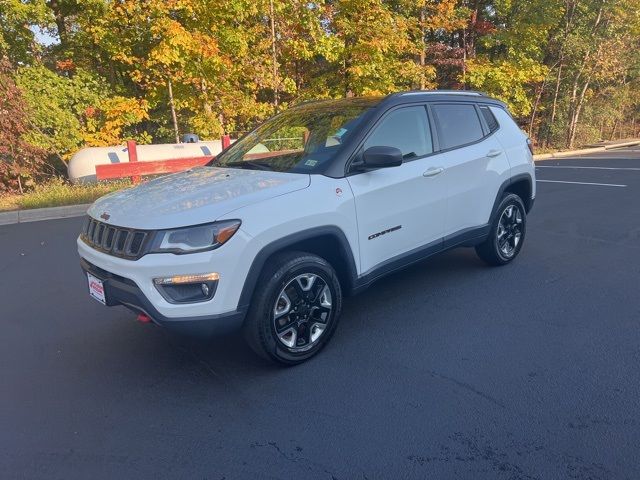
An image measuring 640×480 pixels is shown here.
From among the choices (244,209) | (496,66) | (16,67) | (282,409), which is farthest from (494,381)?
(496,66)

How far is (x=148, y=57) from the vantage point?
42.7 feet

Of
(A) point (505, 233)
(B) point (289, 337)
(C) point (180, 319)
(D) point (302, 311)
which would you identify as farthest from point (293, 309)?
(A) point (505, 233)

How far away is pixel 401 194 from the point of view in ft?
12.2

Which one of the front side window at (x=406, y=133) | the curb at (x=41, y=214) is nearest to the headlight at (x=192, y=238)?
the front side window at (x=406, y=133)

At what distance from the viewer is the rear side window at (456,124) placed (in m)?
4.25

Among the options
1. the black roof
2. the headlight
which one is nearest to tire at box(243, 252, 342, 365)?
the headlight

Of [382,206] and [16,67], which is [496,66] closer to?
[16,67]

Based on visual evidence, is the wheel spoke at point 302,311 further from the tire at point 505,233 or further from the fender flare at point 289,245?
the tire at point 505,233

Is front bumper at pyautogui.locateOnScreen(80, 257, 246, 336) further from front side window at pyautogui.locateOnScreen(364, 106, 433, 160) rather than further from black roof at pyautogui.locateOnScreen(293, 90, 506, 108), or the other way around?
black roof at pyautogui.locateOnScreen(293, 90, 506, 108)

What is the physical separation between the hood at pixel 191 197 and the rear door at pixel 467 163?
154cm

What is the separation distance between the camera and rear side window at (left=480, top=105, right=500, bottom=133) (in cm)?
482

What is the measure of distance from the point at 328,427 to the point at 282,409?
319 mm

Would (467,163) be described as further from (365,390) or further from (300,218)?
(365,390)

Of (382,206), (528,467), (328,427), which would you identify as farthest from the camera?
(382,206)
